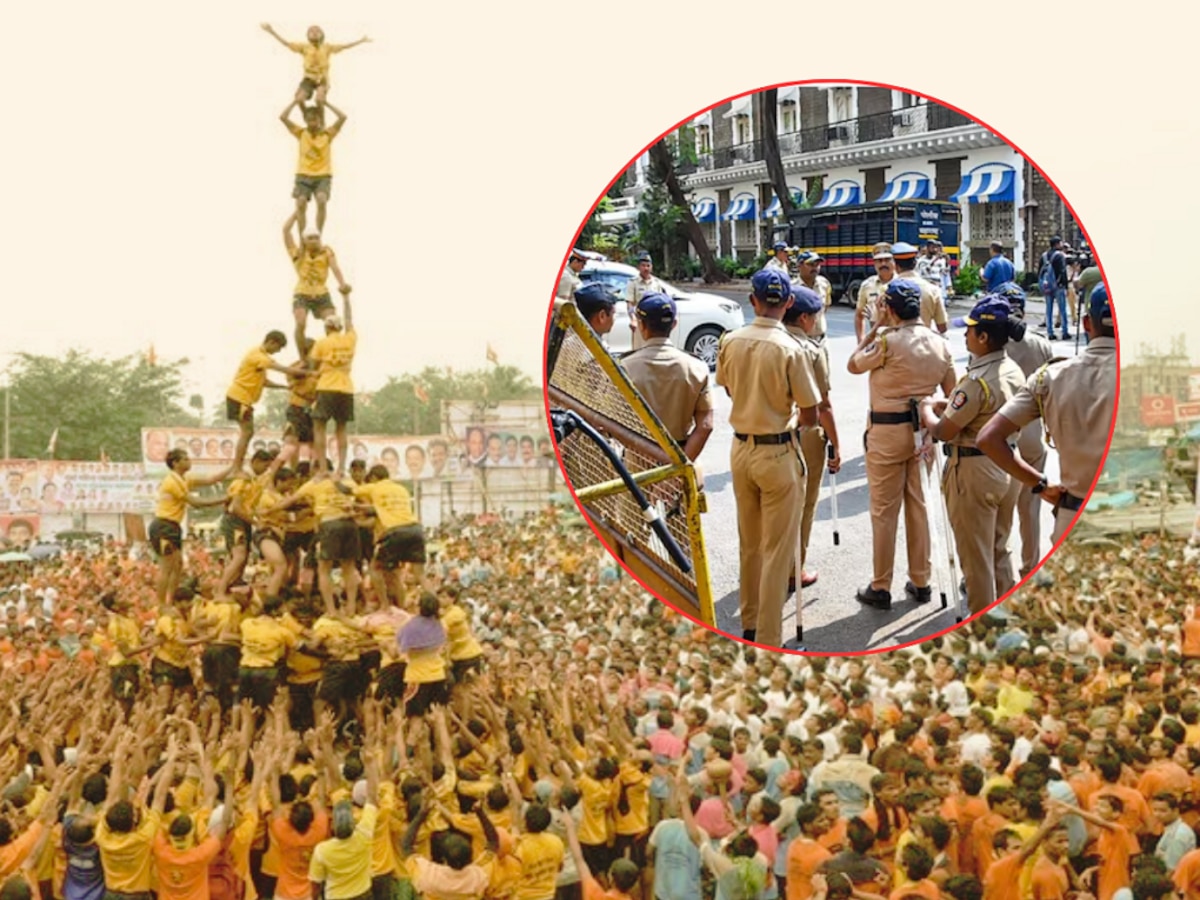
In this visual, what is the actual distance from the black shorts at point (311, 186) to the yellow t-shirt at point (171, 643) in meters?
1.92

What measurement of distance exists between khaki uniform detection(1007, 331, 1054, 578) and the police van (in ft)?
1.68

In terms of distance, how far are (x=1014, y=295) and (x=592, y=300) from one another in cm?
150

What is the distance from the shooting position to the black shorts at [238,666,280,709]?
558cm

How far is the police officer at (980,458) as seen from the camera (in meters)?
4.42

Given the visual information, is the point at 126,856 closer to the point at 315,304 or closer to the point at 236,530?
the point at 236,530

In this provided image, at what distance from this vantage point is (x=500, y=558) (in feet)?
20.7

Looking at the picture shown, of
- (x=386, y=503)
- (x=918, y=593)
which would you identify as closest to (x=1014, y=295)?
(x=918, y=593)

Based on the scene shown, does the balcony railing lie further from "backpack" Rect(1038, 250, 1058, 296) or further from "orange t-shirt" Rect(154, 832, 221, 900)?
"orange t-shirt" Rect(154, 832, 221, 900)

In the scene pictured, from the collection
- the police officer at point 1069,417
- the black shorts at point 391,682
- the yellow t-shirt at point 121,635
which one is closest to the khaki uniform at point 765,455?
the police officer at point 1069,417

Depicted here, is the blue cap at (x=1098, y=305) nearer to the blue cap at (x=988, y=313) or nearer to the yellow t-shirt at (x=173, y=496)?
the blue cap at (x=988, y=313)

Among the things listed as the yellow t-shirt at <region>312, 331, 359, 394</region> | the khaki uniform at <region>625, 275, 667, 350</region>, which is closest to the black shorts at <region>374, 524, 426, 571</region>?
the yellow t-shirt at <region>312, 331, 359, 394</region>

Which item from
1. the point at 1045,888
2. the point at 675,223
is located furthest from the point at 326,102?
the point at 1045,888

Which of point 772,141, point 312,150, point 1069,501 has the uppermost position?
point 312,150

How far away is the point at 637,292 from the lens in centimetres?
455
